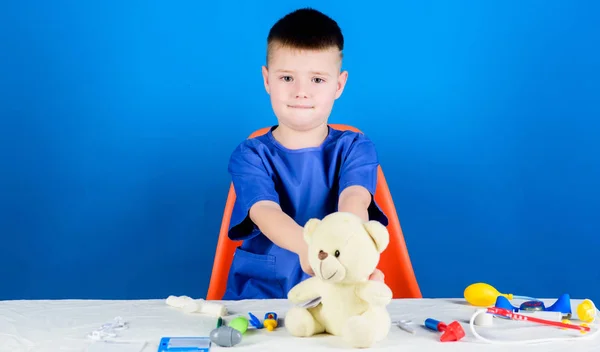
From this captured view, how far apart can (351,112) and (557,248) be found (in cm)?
67

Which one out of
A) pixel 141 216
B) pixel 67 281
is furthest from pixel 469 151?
pixel 67 281

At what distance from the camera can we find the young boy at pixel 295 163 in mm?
1369

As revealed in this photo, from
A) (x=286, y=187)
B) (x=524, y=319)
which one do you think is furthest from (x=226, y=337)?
(x=286, y=187)

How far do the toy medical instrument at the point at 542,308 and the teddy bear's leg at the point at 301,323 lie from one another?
29cm

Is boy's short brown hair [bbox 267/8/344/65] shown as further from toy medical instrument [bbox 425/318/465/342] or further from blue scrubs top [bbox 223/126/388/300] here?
toy medical instrument [bbox 425/318/465/342]

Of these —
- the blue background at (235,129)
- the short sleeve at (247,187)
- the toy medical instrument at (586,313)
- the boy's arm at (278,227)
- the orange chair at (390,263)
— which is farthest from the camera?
the blue background at (235,129)

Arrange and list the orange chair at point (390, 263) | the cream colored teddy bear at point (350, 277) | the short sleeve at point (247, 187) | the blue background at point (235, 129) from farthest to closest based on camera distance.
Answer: the blue background at point (235, 129), the orange chair at point (390, 263), the short sleeve at point (247, 187), the cream colored teddy bear at point (350, 277)

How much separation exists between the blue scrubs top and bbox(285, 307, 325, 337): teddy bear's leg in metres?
0.44

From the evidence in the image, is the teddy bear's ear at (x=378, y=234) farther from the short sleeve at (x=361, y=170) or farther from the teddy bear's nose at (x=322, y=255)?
the short sleeve at (x=361, y=170)

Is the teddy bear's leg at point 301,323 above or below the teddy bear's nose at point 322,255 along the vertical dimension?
below

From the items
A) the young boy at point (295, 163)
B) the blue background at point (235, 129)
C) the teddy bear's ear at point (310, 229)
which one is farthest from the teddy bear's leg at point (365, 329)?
the blue background at point (235, 129)

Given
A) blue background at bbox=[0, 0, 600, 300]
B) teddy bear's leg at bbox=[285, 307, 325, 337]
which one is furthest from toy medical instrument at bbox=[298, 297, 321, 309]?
blue background at bbox=[0, 0, 600, 300]

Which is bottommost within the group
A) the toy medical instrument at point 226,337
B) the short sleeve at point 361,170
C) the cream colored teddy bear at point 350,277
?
the toy medical instrument at point 226,337

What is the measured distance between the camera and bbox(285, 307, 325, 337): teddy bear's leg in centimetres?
96
